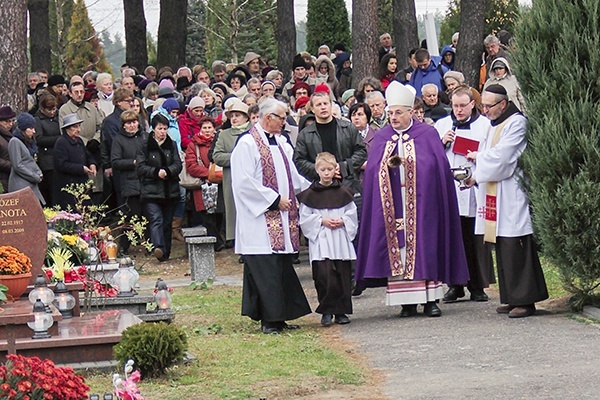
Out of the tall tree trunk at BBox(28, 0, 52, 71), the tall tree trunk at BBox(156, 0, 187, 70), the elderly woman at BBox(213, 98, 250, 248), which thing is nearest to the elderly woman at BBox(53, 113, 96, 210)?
the elderly woman at BBox(213, 98, 250, 248)

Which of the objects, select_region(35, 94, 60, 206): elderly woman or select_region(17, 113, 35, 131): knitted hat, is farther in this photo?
select_region(35, 94, 60, 206): elderly woman

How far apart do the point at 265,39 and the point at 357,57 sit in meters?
37.3

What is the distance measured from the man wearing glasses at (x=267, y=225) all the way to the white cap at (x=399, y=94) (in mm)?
1043

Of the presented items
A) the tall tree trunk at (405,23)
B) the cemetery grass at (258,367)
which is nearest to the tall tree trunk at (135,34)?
the tall tree trunk at (405,23)

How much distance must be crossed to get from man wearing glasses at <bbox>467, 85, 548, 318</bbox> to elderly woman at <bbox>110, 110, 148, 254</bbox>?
7.16m

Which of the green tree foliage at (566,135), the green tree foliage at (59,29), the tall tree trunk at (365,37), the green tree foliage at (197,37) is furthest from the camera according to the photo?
the green tree foliage at (197,37)

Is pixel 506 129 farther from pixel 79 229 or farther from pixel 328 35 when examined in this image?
pixel 328 35

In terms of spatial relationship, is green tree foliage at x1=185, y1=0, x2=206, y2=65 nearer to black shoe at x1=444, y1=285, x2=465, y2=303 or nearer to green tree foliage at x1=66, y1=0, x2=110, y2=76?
green tree foliage at x1=66, y1=0, x2=110, y2=76

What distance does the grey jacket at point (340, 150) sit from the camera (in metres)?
13.1

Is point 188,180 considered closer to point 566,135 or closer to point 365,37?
point 365,37

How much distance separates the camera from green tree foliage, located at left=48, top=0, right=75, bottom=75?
46.8 metres

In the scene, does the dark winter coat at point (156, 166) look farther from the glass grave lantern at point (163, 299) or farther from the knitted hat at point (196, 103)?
the glass grave lantern at point (163, 299)

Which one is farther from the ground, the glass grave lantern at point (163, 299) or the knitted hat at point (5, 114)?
the knitted hat at point (5, 114)

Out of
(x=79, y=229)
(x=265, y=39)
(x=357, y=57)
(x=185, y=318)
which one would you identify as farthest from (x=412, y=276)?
(x=265, y=39)
